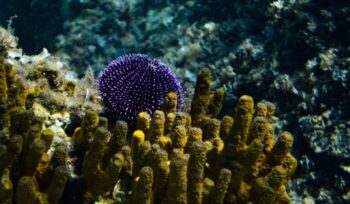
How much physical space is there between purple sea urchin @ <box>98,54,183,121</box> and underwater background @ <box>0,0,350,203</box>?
339 millimetres

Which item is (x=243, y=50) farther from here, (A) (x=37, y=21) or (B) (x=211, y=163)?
(A) (x=37, y=21)

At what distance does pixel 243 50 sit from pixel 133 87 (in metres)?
3.98

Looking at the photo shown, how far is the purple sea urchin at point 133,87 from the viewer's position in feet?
9.95

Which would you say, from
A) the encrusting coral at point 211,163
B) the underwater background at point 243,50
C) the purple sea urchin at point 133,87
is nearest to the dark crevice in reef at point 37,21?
the underwater background at point 243,50

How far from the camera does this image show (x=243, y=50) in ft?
21.8

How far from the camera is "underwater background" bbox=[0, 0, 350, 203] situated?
4922mm

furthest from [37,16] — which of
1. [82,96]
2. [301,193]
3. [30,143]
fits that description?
[30,143]

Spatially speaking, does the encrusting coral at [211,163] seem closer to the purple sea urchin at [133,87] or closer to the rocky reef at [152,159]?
the rocky reef at [152,159]

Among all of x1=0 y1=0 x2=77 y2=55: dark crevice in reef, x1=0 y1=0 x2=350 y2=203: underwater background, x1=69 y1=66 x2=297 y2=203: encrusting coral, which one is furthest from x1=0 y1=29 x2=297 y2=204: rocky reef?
x1=0 y1=0 x2=77 y2=55: dark crevice in reef

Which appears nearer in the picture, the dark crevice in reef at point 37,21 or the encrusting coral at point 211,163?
the encrusting coral at point 211,163

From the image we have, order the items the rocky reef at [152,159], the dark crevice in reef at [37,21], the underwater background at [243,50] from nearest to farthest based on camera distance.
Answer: the rocky reef at [152,159], the underwater background at [243,50], the dark crevice in reef at [37,21]

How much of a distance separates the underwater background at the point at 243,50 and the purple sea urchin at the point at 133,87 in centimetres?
34

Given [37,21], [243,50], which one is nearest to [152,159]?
[243,50]

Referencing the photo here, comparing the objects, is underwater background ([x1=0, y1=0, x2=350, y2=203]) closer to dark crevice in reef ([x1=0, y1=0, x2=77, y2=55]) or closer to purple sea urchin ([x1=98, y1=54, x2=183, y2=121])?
dark crevice in reef ([x1=0, y1=0, x2=77, y2=55])
